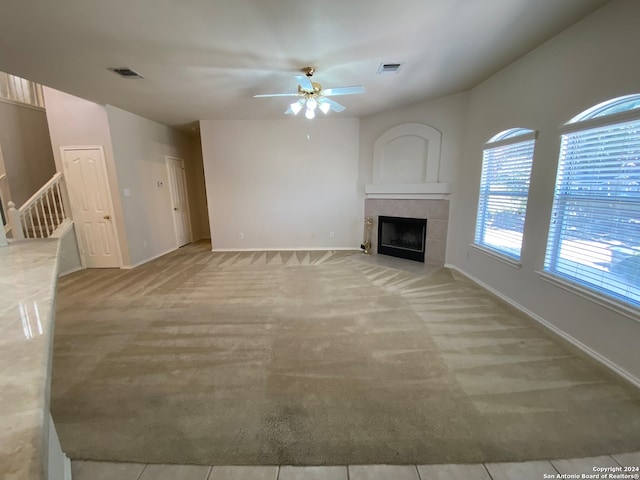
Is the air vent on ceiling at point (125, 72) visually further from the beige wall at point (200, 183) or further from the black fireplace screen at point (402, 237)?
the black fireplace screen at point (402, 237)

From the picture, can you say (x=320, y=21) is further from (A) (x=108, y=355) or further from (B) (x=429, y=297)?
(A) (x=108, y=355)

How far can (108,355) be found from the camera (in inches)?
91.9

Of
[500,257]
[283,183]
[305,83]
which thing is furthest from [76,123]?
[500,257]

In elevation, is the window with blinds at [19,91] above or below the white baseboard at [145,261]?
above

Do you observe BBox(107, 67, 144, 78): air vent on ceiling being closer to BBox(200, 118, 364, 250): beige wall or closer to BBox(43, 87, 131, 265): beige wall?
BBox(43, 87, 131, 265): beige wall

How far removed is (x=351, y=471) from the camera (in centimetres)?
138

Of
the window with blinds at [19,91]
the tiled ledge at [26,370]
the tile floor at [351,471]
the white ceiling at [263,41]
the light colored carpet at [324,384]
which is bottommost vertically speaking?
the tile floor at [351,471]

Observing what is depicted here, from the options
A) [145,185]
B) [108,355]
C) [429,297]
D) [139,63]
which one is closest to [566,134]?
[429,297]

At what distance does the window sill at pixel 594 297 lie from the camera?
1.92 metres

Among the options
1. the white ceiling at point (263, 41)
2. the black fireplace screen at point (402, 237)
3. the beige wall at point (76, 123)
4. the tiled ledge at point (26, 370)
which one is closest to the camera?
the tiled ledge at point (26, 370)

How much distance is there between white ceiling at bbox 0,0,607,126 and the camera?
6.73ft

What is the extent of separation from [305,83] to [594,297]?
327cm

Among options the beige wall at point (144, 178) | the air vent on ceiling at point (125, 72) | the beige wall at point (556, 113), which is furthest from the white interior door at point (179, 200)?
the beige wall at point (556, 113)

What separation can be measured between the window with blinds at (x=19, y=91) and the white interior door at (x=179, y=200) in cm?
236
